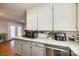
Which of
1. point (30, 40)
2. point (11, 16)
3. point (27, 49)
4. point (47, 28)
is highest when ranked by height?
point (11, 16)

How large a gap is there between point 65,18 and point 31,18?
0.62 meters

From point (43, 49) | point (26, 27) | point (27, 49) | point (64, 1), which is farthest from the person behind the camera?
point (27, 49)

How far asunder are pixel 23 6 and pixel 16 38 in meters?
0.52

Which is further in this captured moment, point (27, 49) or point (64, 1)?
point (27, 49)

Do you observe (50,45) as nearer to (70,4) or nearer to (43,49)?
(43,49)

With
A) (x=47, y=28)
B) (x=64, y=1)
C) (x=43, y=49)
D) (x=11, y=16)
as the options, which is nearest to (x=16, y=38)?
(x=11, y=16)

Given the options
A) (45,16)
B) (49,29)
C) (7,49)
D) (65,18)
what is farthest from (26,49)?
(65,18)

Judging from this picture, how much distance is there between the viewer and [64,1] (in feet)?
4.74

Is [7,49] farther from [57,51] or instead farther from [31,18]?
[57,51]

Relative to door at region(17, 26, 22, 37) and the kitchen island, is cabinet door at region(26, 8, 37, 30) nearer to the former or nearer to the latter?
door at region(17, 26, 22, 37)

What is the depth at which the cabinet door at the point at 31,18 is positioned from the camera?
1.57 m

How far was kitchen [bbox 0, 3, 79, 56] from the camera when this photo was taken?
154 cm

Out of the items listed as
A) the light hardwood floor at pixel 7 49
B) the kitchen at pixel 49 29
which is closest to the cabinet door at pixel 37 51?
the kitchen at pixel 49 29

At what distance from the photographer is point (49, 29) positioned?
6.17 ft
